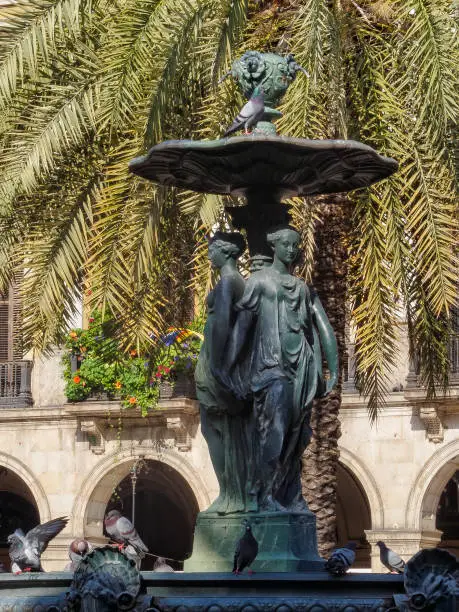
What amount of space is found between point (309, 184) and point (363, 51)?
239 inches

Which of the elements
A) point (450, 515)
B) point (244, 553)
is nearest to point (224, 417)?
point (244, 553)

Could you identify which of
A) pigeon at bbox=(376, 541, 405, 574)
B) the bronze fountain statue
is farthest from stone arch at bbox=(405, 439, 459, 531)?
the bronze fountain statue

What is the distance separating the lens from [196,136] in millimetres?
15430

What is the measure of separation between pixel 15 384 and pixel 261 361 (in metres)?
20.7

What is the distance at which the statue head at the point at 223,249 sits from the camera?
30.9 feet


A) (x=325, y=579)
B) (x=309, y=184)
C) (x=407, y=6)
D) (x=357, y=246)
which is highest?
(x=407, y=6)

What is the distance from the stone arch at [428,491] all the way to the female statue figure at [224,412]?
17812 mm

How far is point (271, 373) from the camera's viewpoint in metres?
9.08

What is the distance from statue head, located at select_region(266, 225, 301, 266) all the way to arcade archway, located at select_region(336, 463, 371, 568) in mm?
20134

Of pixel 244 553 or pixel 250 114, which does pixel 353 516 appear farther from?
pixel 244 553

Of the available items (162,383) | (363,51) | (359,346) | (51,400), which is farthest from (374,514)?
(363,51)

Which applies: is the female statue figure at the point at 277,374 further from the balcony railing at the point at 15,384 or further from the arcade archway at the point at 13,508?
the arcade archway at the point at 13,508

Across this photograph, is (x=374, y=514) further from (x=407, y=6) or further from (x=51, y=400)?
(x=407, y=6)

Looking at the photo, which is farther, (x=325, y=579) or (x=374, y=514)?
(x=374, y=514)
